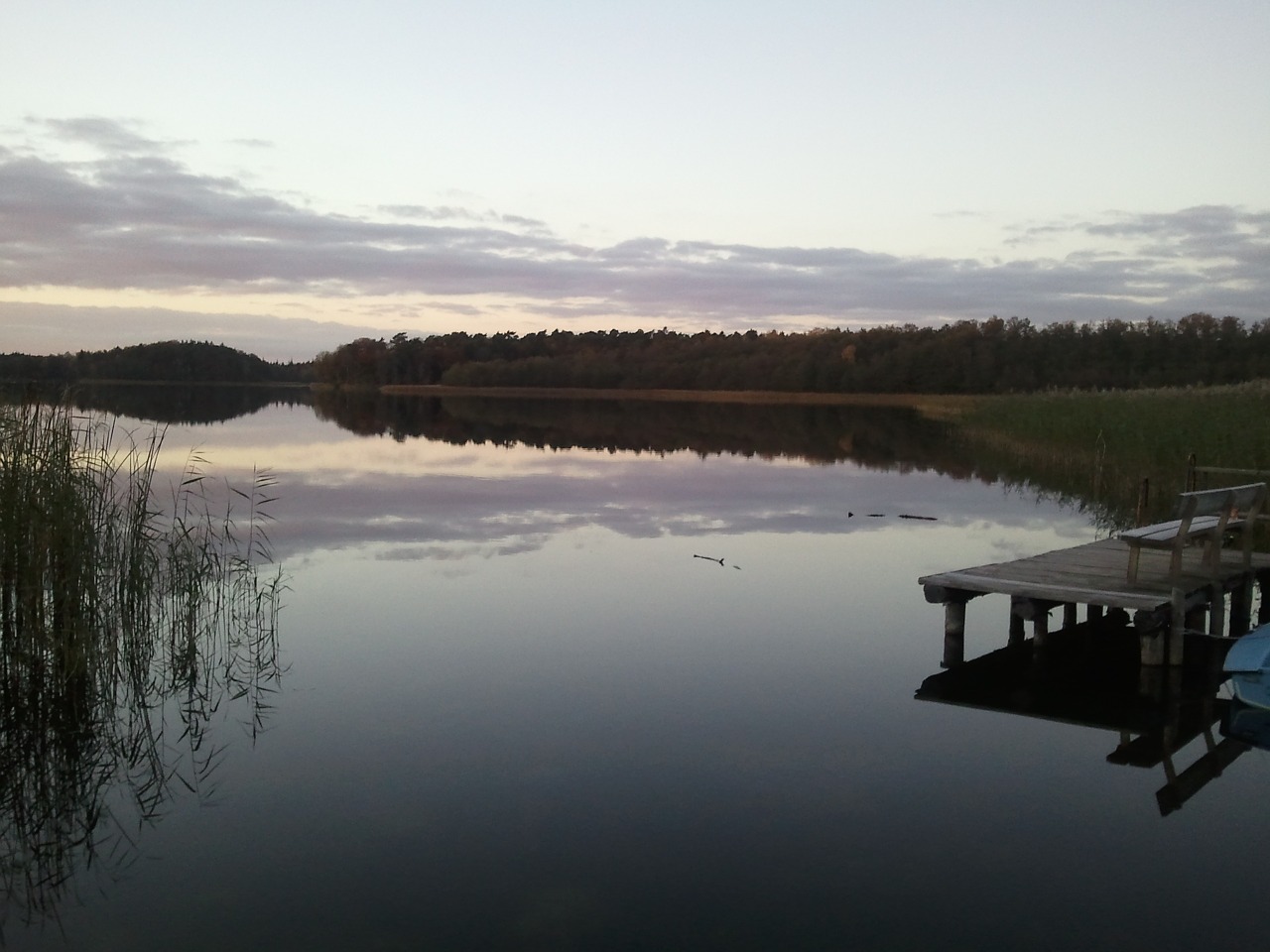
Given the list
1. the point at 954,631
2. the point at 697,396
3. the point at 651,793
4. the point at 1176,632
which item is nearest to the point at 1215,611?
the point at 1176,632

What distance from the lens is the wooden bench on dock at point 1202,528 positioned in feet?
20.2

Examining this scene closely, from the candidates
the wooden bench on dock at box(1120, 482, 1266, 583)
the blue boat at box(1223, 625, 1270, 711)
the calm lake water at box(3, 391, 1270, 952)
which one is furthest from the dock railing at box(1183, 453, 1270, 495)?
the blue boat at box(1223, 625, 1270, 711)

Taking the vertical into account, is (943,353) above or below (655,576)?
above

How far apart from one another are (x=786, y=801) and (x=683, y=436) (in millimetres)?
24729

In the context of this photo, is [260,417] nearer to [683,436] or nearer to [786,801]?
[683,436]

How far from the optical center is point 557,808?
171 inches

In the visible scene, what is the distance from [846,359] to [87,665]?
69186 mm

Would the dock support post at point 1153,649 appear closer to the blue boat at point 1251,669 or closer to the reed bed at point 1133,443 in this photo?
the blue boat at point 1251,669

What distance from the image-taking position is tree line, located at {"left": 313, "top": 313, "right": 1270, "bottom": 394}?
58344 mm

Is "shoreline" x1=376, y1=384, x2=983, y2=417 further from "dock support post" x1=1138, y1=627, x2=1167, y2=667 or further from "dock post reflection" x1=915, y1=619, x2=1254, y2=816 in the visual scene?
"dock support post" x1=1138, y1=627, x2=1167, y2=667

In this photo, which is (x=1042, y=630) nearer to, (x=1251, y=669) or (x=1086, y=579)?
(x=1086, y=579)

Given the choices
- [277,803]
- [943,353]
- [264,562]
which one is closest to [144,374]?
[943,353]

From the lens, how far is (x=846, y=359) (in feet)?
236

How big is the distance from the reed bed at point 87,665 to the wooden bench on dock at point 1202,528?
508 cm
